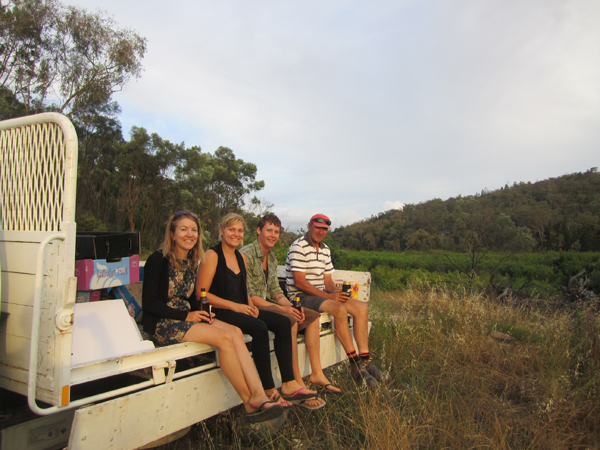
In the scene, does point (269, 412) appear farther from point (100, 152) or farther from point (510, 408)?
point (100, 152)

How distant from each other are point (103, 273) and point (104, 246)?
0.57 ft

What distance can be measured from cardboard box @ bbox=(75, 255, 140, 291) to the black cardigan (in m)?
0.15

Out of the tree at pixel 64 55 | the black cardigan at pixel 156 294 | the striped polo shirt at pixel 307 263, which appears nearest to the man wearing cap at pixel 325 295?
the striped polo shirt at pixel 307 263

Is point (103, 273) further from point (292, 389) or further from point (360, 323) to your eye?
point (360, 323)

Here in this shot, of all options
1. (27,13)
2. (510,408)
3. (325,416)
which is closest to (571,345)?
(510,408)

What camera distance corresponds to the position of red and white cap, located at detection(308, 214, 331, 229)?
13.4ft

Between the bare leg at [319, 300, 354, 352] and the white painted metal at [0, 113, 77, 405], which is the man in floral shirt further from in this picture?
the white painted metal at [0, 113, 77, 405]

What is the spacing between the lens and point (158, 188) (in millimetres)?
19141

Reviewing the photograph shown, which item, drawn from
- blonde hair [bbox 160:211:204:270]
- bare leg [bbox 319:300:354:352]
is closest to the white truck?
blonde hair [bbox 160:211:204:270]

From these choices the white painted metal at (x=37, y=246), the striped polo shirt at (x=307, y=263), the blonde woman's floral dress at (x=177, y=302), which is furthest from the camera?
the striped polo shirt at (x=307, y=263)

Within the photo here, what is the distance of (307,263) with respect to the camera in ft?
13.3

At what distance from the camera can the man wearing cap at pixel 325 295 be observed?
11.9 feet

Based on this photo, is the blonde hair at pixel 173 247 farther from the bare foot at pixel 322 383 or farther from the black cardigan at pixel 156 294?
the bare foot at pixel 322 383

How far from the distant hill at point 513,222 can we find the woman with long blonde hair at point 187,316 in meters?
32.6
